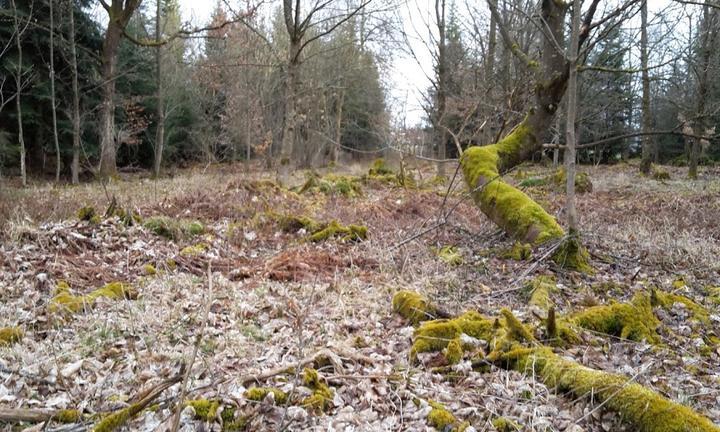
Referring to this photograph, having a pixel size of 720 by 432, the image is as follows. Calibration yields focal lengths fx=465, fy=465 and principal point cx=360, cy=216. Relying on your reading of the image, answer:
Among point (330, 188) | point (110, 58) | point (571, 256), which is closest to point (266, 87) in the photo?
point (110, 58)

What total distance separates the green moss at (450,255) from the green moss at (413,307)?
5.45 feet

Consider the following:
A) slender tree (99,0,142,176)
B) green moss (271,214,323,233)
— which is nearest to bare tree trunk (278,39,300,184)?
green moss (271,214,323,233)

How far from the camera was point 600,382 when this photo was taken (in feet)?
8.25

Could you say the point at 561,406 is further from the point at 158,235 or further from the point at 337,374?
the point at 158,235

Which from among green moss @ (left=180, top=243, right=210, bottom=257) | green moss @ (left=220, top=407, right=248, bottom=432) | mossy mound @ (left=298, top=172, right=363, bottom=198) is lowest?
green moss @ (left=220, top=407, right=248, bottom=432)

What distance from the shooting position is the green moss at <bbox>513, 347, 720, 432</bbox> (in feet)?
7.24

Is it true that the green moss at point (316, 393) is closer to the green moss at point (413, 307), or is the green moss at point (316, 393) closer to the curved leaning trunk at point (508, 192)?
the green moss at point (413, 307)

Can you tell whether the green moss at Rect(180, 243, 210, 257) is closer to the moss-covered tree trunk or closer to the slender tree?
the moss-covered tree trunk

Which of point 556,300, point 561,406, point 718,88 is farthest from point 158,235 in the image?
point 718,88

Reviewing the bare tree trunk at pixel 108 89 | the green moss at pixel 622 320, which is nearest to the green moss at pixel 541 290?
the green moss at pixel 622 320

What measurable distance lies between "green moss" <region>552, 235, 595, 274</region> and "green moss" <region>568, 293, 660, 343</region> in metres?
1.49

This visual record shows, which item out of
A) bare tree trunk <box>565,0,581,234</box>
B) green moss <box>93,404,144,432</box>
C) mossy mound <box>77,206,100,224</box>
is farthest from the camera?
mossy mound <box>77,206,100,224</box>

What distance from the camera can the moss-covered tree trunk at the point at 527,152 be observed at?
614cm

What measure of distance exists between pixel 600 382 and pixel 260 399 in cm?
186
